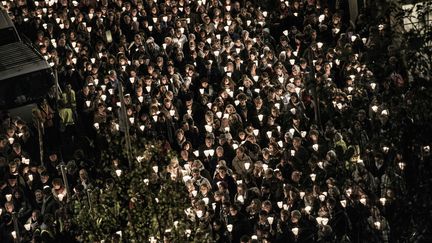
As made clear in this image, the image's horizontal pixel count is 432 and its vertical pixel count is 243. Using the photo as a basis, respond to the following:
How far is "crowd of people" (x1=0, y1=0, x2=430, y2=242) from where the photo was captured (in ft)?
53.2

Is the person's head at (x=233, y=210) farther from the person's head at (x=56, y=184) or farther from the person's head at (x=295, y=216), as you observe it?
the person's head at (x=56, y=184)

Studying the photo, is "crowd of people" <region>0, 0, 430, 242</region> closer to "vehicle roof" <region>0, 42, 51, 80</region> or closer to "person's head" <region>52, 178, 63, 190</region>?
"person's head" <region>52, 178, 63, 190</region>

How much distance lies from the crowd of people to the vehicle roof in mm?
581

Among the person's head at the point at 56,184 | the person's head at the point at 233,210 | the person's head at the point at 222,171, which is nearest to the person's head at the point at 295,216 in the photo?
the person's head at the point at 233,210

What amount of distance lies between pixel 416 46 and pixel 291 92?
906 centimetres

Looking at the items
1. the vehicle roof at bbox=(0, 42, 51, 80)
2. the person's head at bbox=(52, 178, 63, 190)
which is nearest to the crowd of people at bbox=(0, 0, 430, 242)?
the person's head at bbox=(52, 178, 63, 190)

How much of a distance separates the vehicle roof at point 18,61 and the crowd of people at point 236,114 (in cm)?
58

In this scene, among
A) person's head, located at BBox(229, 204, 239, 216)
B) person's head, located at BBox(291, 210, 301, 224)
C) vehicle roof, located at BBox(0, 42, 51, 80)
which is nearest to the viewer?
person's head, located at BBox(291, 210, 301, 224)

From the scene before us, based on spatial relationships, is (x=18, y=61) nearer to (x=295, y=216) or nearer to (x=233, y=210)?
(x=233, y=210)

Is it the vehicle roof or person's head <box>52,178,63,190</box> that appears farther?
the vehicle roof

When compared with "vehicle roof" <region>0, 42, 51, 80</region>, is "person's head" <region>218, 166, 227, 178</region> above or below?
above

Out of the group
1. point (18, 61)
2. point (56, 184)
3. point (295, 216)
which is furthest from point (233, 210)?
point (18, 61)

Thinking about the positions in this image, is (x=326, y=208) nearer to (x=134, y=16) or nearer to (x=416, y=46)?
(x=416, y=46)

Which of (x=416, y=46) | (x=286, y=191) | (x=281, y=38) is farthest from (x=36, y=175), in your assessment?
(x=416, y=46)
